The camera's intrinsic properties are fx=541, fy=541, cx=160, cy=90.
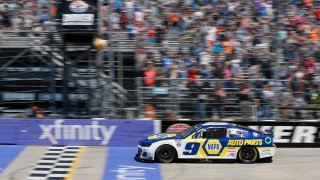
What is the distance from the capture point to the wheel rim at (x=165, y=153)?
15.9 metres

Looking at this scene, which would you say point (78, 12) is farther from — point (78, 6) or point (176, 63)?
point (176, 63)

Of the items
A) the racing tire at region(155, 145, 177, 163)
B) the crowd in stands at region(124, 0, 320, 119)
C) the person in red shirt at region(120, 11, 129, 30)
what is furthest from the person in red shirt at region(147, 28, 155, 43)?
the racing tire at region(155, 145, 177, 163)

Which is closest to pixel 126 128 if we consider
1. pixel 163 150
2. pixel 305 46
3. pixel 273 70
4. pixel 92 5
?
pixel 163 150

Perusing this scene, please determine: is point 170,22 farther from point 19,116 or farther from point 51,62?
point 19,116

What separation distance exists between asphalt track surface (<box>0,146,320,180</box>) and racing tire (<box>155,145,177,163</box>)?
0.72 feet

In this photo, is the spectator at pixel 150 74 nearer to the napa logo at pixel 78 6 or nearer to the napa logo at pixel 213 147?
the napa logo at pixel 78 6

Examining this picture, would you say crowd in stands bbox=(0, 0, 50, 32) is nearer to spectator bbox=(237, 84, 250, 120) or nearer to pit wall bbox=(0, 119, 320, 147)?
pit wall bbox=(0, 119, 320, 147)

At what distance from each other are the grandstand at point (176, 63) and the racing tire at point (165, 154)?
2926 mm

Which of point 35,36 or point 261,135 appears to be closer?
point 261,135

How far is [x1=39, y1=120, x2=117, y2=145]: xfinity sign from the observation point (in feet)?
61.1

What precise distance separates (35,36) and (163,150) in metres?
8.01

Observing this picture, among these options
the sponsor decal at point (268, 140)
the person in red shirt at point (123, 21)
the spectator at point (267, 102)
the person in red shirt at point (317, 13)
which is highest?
the person in red shirt at point (317, 13)

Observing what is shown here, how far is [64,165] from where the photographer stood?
50.6 ft

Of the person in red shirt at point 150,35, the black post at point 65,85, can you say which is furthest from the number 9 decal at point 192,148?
the person in red shirt at point 150,35
